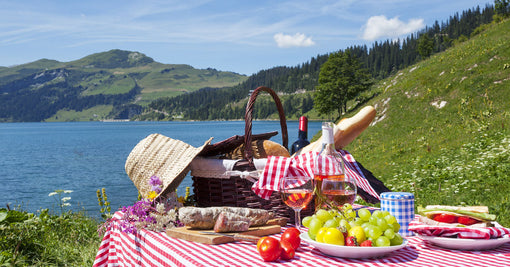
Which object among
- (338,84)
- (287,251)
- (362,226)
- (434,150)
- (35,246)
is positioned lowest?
(35,246)

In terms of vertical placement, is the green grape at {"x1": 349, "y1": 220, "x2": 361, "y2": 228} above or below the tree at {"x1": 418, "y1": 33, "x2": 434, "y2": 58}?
below

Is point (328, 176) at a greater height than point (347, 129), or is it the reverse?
point (347, 129)

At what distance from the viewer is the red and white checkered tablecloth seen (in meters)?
1.87

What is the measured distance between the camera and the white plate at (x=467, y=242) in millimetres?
1996

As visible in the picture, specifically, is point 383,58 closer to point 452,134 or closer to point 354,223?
point 452,134

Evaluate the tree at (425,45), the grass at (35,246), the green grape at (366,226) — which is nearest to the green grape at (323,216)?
the green grape at (366,226)

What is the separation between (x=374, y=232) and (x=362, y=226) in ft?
0.27

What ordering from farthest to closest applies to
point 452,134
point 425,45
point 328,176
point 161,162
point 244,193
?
point 425,45 → point 452,134 → point 161,162 → point 244,193 → point 328,176

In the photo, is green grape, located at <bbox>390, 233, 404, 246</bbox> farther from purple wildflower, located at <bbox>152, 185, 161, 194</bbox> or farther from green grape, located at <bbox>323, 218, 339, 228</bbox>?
purple wildflower, located at <bbox>152, 185, 161, 194</bbox>

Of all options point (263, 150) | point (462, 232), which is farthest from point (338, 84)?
point (462, 232)

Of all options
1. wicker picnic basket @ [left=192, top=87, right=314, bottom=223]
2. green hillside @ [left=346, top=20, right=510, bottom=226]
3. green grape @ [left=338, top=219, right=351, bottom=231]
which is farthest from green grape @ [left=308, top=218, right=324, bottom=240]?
green hillside @ [left=346, top=20, right=510, bottom=226]

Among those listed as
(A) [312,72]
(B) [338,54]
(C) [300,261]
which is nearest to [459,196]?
(C) [300,261]

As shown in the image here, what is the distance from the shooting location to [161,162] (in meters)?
3.11

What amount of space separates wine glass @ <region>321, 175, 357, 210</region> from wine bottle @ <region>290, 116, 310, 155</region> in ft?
2.56
